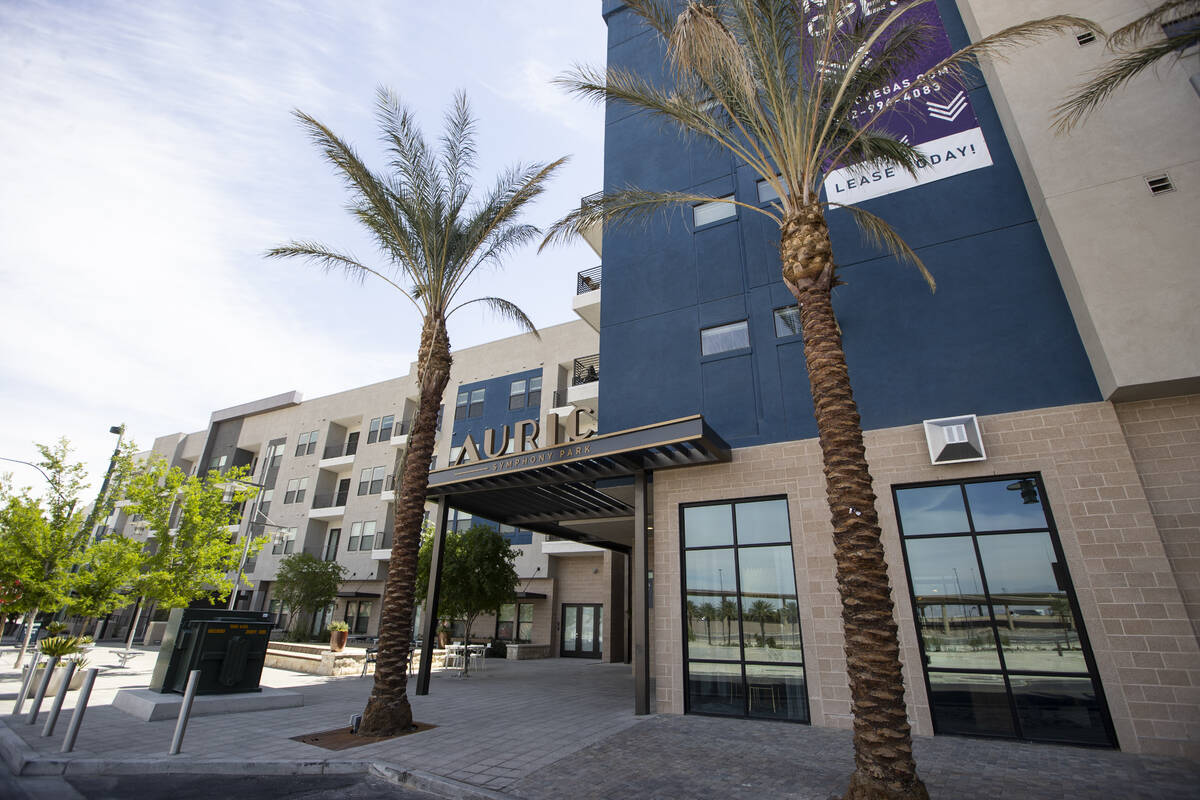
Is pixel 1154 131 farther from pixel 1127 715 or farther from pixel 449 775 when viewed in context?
pixel 449 775

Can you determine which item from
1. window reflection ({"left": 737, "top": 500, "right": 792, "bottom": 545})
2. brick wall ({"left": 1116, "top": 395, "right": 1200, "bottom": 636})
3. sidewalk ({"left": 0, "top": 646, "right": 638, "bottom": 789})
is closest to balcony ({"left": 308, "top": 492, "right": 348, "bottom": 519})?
sidewalk ({"left": 0, "top": 646, "right": 638, "bottom": 789})

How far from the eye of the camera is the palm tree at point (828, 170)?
5.61 meters

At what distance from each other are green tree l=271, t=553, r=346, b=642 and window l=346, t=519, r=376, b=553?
197 inches

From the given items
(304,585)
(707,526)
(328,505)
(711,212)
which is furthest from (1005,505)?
(328,505)

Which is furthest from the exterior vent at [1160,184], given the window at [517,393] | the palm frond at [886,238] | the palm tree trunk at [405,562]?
the window at [517,393]

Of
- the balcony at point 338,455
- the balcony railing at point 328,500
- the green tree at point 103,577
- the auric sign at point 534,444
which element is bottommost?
the green tree at point 103,577

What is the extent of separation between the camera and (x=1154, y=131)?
971 centimetres

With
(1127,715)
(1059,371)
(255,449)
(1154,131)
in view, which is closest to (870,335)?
(1059,371)

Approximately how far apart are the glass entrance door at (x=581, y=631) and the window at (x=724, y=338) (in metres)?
20.2

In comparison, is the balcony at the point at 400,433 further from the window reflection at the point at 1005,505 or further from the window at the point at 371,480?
the window reflection at the point at 1005,505

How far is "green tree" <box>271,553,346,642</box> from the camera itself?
101 ft

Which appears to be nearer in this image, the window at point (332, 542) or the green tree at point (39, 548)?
the green tree at point (39, 548)

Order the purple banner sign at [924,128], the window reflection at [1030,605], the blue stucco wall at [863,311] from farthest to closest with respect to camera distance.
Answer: the purple banner sign at [924,128]
the blue stucco wall at [863,311]
the window reflection at [1030,605]

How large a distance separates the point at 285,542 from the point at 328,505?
4159 mm
